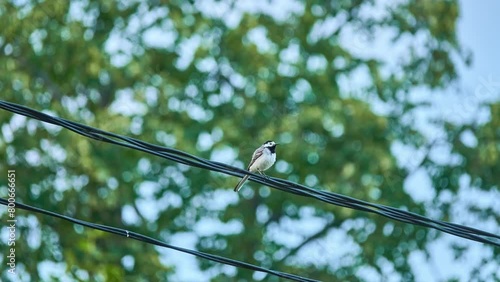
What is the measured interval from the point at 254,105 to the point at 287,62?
3.15ft

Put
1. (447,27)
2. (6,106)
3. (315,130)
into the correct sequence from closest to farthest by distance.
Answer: (6,106) < (315,130) < (447,27)

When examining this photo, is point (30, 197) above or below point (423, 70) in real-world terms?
below

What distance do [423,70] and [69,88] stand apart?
594cm

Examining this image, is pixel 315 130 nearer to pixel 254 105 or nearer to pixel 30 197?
pixel 254 105

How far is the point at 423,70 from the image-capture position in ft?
72.6

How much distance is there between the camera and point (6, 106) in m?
8.06

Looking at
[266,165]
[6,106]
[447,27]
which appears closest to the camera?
[6,106]

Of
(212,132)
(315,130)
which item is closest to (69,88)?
(212,132)

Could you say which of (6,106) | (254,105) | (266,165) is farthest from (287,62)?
(6,106)

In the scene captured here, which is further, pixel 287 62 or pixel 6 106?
pixel 287 62

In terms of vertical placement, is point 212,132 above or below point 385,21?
below

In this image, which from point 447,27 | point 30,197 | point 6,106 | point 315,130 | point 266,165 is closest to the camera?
point 6,106

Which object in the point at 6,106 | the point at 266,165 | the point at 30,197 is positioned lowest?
the point at 6,106

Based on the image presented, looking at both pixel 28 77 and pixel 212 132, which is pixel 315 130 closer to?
pixel 212 132
